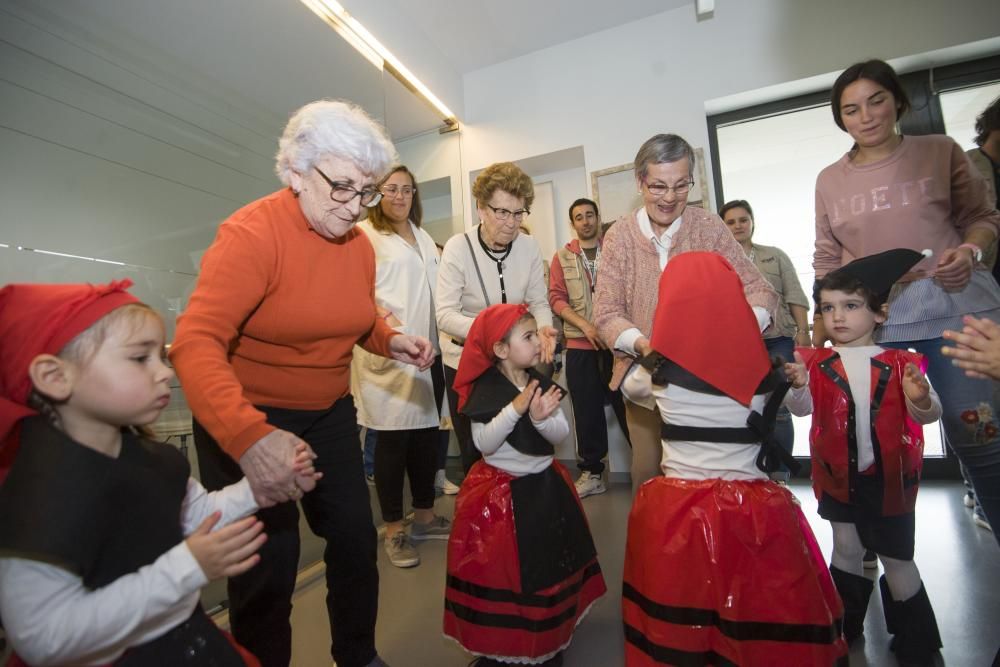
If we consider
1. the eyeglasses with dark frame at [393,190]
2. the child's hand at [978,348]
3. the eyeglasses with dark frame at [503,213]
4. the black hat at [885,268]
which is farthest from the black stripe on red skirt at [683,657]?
the eyeglasses with dark frame at [393,190]

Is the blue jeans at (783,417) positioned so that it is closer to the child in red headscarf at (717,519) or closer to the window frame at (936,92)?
the window frame at (936,92)

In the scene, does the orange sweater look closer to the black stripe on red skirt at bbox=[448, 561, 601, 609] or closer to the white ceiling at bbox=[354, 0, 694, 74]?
the black stripe on red skirt at bbox=[448, 561, 601, 609]

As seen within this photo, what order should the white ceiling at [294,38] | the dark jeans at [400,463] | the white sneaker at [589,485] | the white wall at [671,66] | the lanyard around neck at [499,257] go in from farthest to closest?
1. the white sneaker at [589,485]
2. the white wall at [671,66]
3. the dark jeans at [400,463]
4. the lanyard around neck at [499,257]
5. the white ceiling at [294,38]

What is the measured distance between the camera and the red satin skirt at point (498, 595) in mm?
1354

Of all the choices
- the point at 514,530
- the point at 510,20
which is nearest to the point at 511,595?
the point at 514,530

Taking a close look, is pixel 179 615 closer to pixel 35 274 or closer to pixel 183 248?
pixel 35 274

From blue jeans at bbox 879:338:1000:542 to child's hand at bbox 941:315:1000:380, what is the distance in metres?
0.53

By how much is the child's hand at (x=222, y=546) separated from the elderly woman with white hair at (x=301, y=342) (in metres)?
0.13

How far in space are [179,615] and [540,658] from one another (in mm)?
931

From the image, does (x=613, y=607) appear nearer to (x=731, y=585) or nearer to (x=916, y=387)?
(x=731, y=585)

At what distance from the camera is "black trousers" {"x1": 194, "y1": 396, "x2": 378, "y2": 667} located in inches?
45.5

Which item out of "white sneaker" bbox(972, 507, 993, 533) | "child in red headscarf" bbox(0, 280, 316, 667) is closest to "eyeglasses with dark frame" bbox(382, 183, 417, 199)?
"child in red headscarf" bbox(0, 280, 316, 667)

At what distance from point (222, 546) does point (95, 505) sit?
0.64ft

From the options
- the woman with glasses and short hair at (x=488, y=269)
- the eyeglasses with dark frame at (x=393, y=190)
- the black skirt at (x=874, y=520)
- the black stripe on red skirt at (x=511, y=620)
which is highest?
the eyeglasses with dark frame at (x=393, y=190)
